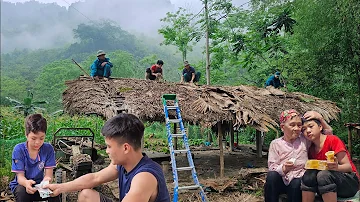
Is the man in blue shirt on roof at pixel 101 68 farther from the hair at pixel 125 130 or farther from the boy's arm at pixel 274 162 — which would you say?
the hair at pixel 125 130

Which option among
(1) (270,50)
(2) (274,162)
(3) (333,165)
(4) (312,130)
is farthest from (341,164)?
(1) (270,50)

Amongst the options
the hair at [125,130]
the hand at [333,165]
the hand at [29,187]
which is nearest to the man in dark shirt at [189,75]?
the hand at [333,165]

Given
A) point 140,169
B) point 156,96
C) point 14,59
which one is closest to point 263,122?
point 156,96

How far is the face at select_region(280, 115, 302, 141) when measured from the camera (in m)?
3.54

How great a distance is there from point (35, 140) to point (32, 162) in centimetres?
25

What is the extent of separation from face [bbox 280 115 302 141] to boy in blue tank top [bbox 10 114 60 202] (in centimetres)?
239

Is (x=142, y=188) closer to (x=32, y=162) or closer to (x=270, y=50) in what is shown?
(x=32, y=162)

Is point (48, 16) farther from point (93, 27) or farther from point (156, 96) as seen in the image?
point (156, 96)

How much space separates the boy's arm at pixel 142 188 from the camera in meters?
1.95

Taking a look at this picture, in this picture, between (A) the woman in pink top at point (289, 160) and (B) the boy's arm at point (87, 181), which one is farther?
(A) the woman in pink top at point (289, 160)

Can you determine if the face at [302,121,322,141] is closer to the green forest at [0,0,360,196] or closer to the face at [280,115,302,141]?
the face at [280,115,302,141]

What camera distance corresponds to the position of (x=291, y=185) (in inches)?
138

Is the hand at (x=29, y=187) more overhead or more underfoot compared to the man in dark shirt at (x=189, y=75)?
more underfoot

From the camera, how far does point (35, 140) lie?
10.3ft
